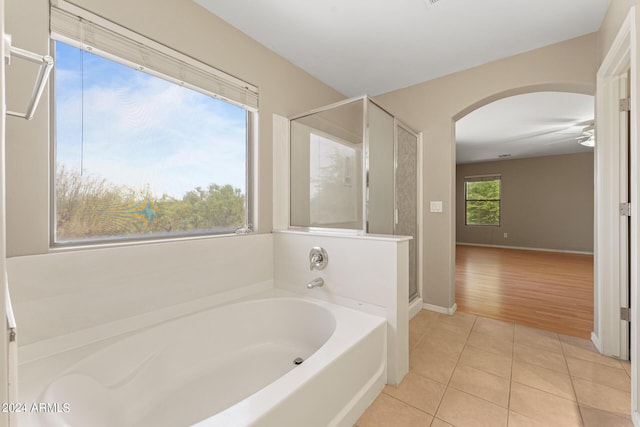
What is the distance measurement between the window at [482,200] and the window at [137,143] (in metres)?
7.42

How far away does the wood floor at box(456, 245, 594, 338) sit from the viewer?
257 centimetres

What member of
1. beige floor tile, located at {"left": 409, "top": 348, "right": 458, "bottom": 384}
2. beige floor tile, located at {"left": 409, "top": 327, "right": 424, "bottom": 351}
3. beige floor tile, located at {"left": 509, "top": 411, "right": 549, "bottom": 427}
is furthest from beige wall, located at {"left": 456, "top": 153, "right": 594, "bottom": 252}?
beige floor tile, located at {"left": 509, "top": 411, "right": 549, "bottom": 427}

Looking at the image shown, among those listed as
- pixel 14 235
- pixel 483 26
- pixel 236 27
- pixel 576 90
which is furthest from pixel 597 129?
pixel 14 235

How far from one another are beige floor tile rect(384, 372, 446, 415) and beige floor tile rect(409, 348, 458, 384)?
0.20ft

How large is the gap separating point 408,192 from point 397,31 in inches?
54.7

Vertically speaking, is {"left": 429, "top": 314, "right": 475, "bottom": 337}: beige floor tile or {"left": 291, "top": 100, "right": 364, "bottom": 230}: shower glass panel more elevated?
{"left": 291, "top": 100, "right": 364, "bottom": 230}: shower glass panel

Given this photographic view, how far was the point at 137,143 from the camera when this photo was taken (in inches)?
62.4

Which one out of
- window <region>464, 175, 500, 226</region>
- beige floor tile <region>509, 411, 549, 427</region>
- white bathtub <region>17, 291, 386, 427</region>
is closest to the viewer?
white bathtub <region>17, 291, 386, 427</region>

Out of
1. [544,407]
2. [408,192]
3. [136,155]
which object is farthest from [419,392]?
[136,155]

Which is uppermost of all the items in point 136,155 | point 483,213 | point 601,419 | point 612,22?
point 612,22

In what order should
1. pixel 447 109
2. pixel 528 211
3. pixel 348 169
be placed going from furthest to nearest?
pixel 528 211 → pixel 447 109 → pixel 348 169

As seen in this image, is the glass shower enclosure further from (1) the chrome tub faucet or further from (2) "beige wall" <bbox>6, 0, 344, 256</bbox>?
(1) the chrome tub faucet

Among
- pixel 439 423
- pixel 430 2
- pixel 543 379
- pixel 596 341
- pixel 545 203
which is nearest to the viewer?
pixel 439 423

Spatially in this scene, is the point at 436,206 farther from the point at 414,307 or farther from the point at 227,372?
the point at 227,372
